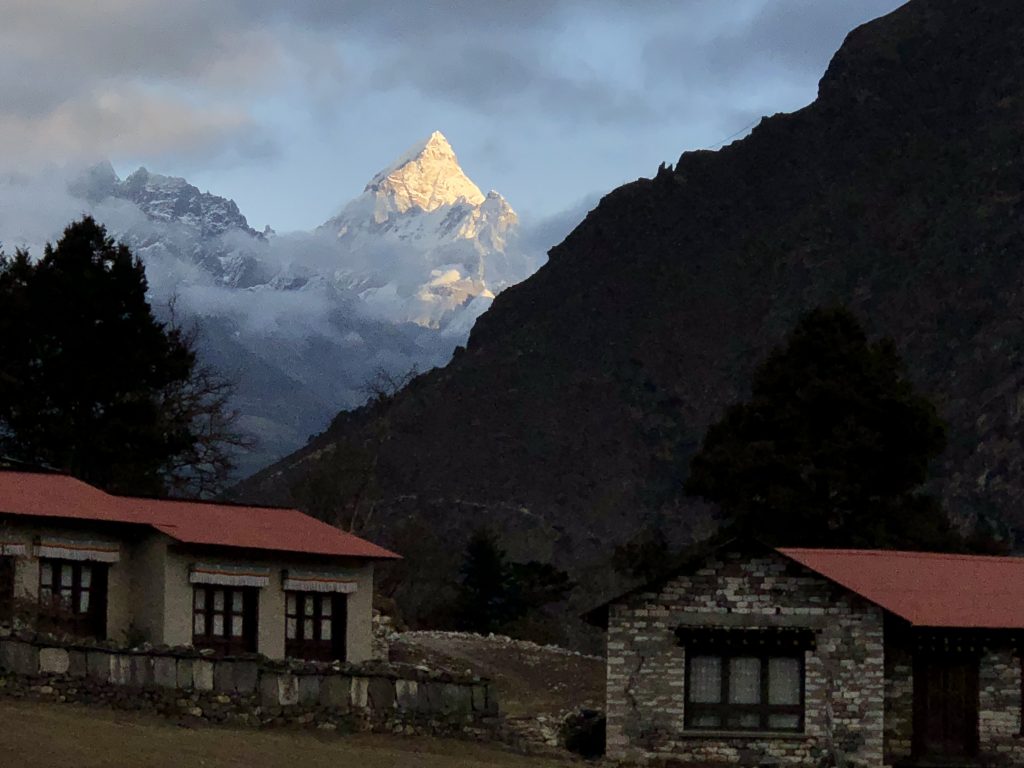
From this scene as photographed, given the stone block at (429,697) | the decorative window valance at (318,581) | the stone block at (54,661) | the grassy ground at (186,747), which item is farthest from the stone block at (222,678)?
the decorative window valance at (318,581)

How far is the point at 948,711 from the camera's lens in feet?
128

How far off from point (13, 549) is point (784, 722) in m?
15.5

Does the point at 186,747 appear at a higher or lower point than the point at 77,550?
lower

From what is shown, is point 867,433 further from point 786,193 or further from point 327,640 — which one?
point 786,193

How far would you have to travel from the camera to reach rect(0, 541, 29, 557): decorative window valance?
4069cm

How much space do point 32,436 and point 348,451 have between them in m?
29.6

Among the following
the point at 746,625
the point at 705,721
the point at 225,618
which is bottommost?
the point at 705,721

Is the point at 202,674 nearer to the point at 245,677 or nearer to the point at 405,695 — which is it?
the point at 245,677

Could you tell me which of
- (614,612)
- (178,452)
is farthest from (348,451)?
(614,612)

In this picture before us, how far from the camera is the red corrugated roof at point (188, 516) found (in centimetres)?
4222

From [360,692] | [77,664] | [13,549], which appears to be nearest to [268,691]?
[360,692]

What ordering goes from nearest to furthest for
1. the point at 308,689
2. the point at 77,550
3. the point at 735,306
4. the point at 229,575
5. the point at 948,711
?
the point at 308,689 → the point at 948,711 → the point at 77,550 → the point at 229,575 → the point at 735,306

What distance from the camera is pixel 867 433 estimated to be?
60125 millimetres

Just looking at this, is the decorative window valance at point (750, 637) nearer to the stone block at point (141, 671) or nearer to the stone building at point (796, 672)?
the stone building at point (796, 672)
